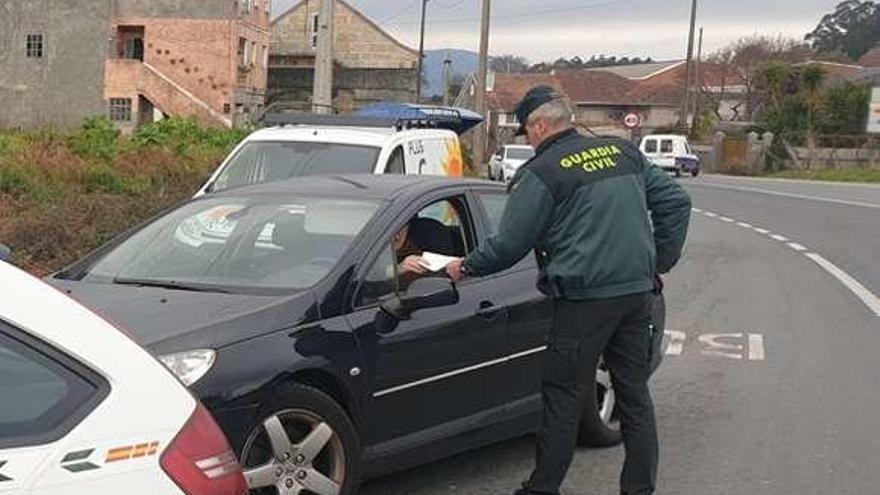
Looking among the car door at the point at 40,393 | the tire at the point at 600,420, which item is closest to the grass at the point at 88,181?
the tire at the point at 600,420

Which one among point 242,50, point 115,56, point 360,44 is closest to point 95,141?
point 115,56

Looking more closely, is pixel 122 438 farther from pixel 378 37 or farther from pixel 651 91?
pixel 651 91

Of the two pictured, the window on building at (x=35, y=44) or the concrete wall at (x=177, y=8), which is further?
the window on building at (x=35, y=44)

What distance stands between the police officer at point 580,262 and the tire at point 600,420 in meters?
1.23

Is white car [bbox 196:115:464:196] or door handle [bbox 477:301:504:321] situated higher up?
white car [bbox 196:115:464:196]

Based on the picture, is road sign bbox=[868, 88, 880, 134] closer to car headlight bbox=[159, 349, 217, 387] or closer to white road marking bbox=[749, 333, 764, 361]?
white road marking bbox=[749, 333, 764, 361]

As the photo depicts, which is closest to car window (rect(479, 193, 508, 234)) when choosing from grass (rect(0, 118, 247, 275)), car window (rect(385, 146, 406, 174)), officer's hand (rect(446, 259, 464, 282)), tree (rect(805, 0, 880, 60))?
officer's hand (rect(446, 259, 464, 282))

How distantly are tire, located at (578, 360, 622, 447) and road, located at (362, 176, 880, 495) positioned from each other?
8 cm

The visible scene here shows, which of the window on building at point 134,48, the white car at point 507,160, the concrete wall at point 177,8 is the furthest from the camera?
the window on building at point 134,48

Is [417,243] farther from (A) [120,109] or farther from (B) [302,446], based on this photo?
(A) [120,109]

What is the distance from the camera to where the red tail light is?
106 inches

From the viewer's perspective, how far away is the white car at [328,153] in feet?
36.2

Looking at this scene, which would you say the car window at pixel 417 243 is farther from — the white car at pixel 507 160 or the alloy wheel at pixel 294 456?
the white car at pixel 507 160

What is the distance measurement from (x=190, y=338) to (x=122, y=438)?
196cm
